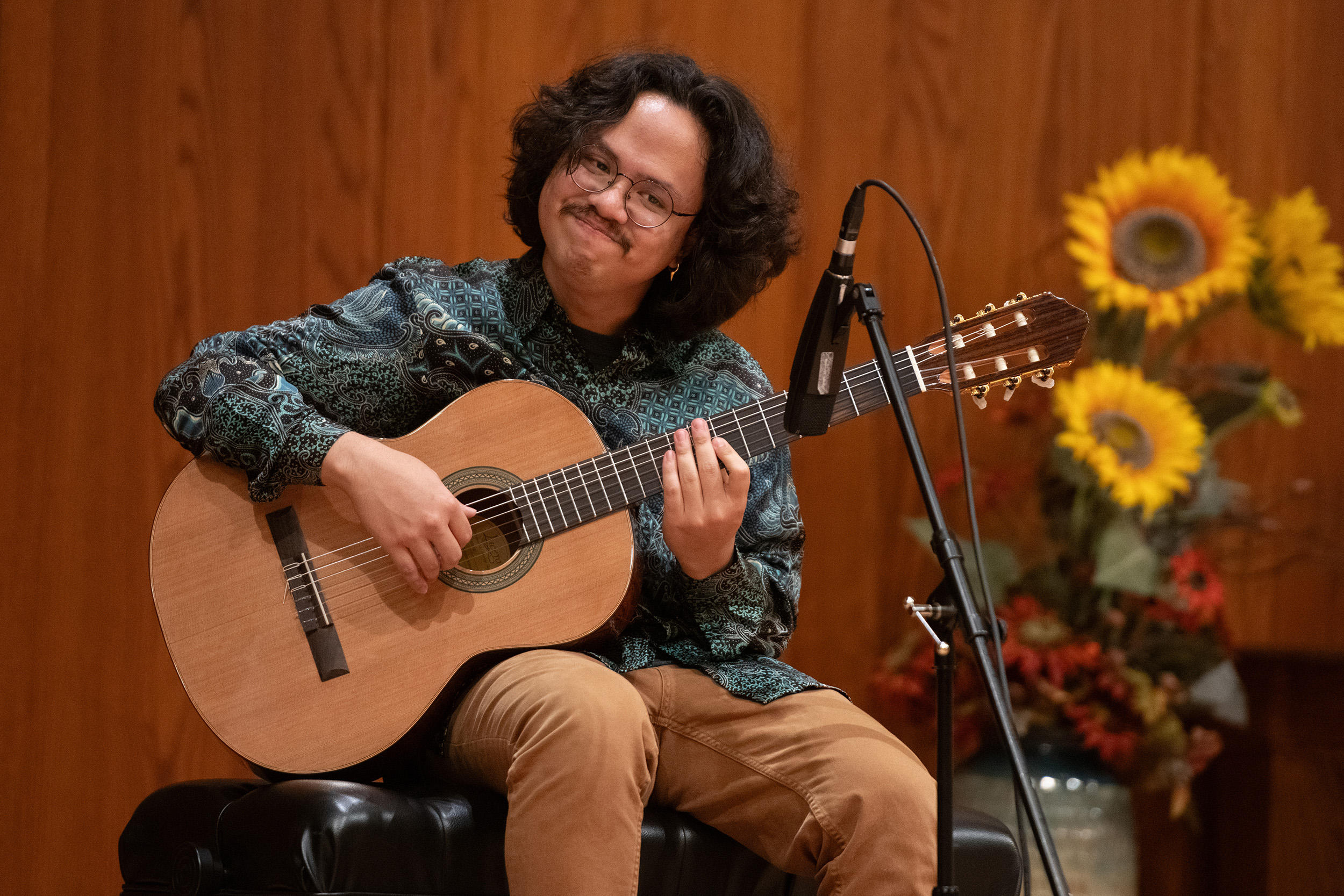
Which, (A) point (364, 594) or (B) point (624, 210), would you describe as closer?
(A) point (364, 594)

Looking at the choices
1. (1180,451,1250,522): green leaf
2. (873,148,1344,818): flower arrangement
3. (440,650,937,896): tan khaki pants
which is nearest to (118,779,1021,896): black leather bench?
(440,650,937,896): tan khaki pants

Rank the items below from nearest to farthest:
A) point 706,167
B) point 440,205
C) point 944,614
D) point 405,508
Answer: point 944,614, point 405,508, point 706,167, point 440,205

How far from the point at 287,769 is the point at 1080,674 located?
138 cm

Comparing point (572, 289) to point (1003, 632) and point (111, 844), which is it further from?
point (111, 844)

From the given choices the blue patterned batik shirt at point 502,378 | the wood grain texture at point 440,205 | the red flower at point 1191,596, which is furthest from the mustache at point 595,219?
the red flower at point 1191,596

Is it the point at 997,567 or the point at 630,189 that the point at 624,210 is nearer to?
the point at 630,189

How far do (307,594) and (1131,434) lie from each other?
1396 mm

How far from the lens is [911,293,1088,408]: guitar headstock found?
65.0 inches

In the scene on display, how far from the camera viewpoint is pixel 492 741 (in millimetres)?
1498

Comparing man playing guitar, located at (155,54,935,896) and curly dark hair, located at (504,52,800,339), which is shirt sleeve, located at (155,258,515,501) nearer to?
man playing guitar, located at (155,54,935,896)

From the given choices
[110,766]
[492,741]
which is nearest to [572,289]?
[492,741]

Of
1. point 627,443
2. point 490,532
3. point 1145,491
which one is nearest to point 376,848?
point 490,532

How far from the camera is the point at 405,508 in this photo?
1.59 meters

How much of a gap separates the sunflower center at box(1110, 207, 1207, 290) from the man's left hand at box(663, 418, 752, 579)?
1039 mm
